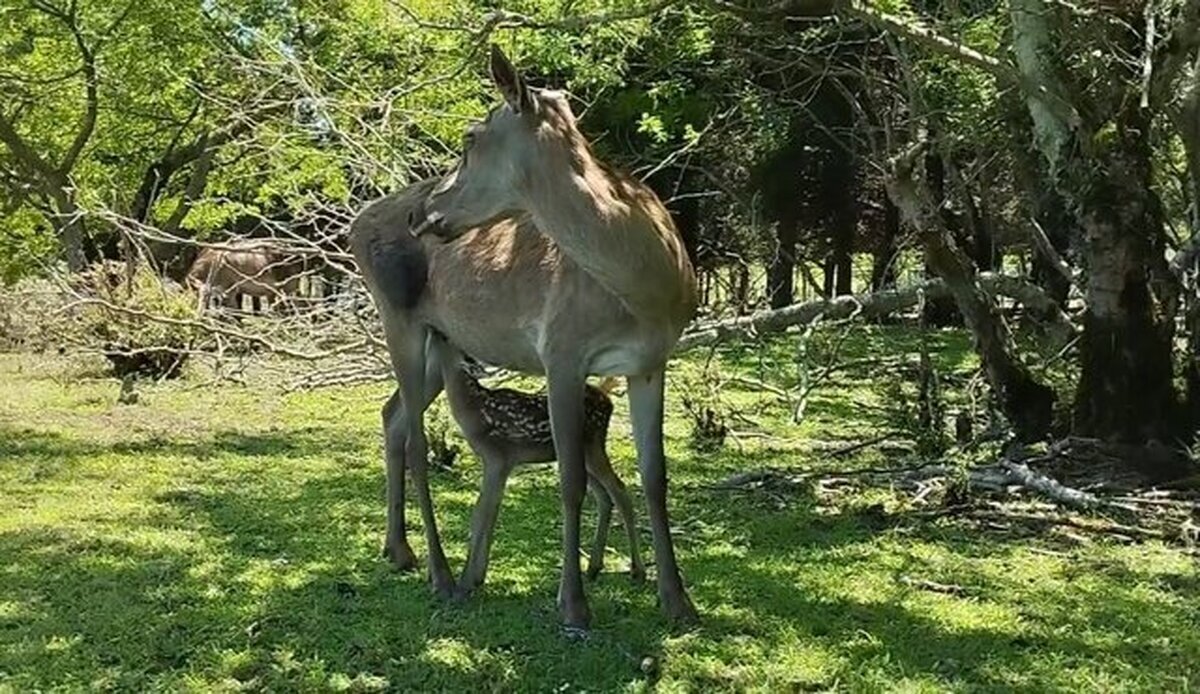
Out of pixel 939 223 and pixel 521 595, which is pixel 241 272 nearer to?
pixel 939 223

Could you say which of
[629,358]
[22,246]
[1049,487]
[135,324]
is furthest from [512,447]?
[22,246]

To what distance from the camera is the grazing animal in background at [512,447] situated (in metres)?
5.91

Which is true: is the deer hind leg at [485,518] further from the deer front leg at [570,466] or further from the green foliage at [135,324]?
the green foliage at [135,324]

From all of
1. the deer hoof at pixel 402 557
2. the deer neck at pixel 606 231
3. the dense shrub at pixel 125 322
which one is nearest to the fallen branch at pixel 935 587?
the deer neck at pixel 606 231

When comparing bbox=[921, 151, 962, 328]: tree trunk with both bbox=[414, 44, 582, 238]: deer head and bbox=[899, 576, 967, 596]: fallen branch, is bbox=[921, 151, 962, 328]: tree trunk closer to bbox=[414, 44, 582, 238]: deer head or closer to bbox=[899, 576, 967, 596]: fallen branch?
bbox=[899, 576, 967, 596]: fallen branch

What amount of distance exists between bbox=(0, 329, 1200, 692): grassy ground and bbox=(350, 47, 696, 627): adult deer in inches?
14.7

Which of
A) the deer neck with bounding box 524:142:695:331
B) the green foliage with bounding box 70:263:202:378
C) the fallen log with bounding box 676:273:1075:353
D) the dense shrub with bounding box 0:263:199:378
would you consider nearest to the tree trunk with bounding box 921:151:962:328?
the fallen log with bounding box 676:273:1075:353

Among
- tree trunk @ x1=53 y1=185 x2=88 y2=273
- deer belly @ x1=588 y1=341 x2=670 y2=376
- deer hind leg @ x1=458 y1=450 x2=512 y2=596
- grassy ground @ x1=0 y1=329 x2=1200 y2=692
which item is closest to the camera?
grassy ground @ x1=0 y1=329 x2=1200 y2=692

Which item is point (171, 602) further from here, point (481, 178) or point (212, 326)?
point (212, 326)

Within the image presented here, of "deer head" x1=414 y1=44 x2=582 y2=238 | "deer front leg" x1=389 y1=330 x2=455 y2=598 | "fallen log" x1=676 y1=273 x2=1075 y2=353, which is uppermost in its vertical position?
"deer head" x1=414 y1=44 x2=582 y2=238

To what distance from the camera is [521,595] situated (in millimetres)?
6000

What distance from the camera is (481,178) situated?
215 inches

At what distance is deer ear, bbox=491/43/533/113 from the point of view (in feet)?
16.9

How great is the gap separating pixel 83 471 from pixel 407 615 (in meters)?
4.34
